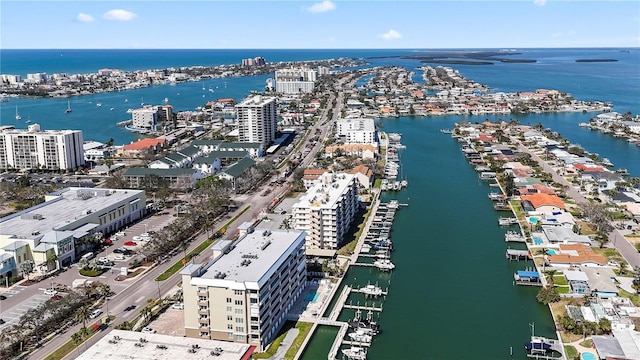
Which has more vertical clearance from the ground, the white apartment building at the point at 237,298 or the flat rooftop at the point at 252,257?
the flat rooftop at the point at 252,257

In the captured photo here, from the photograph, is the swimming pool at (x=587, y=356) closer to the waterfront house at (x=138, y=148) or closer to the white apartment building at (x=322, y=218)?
the white apartment building at (x=322, y=218)

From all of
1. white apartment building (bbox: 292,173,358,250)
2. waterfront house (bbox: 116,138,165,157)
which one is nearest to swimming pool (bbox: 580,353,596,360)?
white apartment building (bbox: 292,173,358,250)

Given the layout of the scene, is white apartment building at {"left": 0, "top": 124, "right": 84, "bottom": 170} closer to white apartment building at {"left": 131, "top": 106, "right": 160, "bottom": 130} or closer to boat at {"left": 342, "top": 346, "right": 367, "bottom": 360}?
white apartment building at {"left": 131, "top": 106, "right": 160, "bottom": 130}

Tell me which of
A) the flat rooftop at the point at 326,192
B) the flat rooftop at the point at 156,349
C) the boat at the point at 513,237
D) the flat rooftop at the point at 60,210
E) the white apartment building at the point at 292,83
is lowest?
the boat at the point at 513,237

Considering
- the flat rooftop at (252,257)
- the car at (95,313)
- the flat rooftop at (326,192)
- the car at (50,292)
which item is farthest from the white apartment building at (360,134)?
the car at (95,313)

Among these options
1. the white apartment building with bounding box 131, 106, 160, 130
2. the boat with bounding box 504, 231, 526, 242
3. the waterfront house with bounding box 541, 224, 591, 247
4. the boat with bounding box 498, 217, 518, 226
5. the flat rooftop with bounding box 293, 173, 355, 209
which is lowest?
the boat with bounding box 504, 231, 526, 242

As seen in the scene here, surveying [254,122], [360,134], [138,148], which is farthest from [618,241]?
[138,148]
